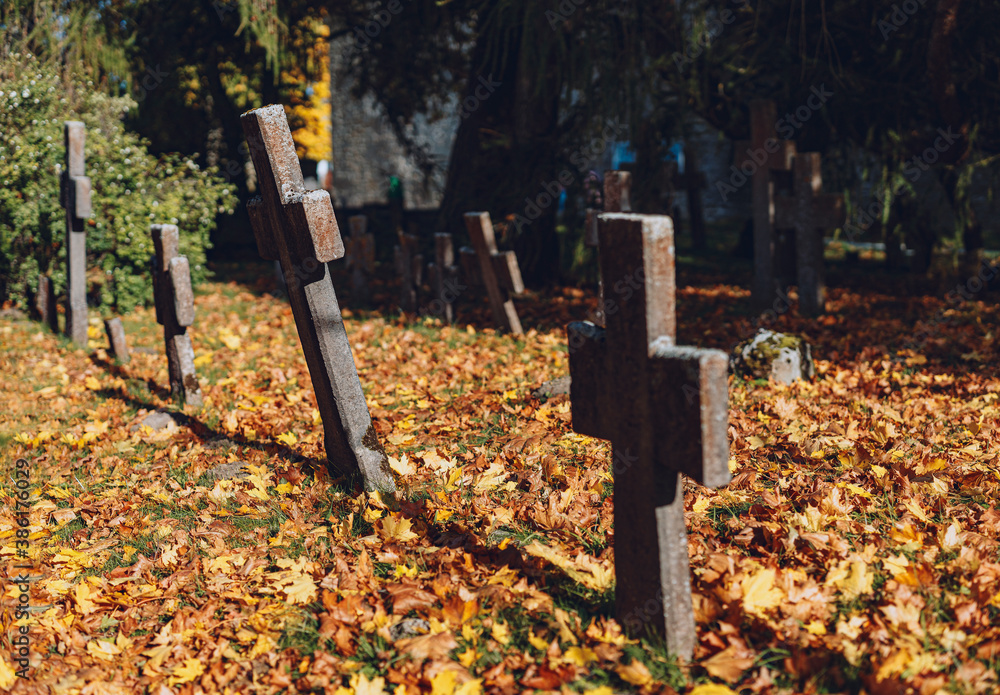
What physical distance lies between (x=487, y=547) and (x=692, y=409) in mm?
1439

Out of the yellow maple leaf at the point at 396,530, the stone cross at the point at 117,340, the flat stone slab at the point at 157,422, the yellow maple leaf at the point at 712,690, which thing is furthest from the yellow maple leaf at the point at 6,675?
the stone cross at the point at 117,340

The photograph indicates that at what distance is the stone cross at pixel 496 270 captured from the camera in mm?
7555

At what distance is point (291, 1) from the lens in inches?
435

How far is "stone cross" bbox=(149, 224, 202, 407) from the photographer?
574 centimetres

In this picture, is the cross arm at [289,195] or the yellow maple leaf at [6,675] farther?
the cross arm at [289,195]

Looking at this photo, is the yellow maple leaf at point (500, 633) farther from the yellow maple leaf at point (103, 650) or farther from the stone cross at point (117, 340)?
the stone cross at point (117, 340)

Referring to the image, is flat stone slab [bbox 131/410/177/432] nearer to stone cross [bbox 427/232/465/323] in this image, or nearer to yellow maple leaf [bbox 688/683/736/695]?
stone cross [bbox 427/232/465/323]

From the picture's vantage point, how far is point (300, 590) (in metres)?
2.98

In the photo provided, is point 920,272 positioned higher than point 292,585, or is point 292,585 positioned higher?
point 920,272

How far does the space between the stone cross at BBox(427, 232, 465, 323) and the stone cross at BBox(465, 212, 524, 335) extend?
0.72 metres

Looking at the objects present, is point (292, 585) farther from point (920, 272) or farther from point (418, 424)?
point (920, 272)

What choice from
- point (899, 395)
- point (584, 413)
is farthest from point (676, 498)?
point (899, 395)

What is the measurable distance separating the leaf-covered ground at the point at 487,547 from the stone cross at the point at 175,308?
0.28 m

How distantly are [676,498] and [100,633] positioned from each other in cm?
222
